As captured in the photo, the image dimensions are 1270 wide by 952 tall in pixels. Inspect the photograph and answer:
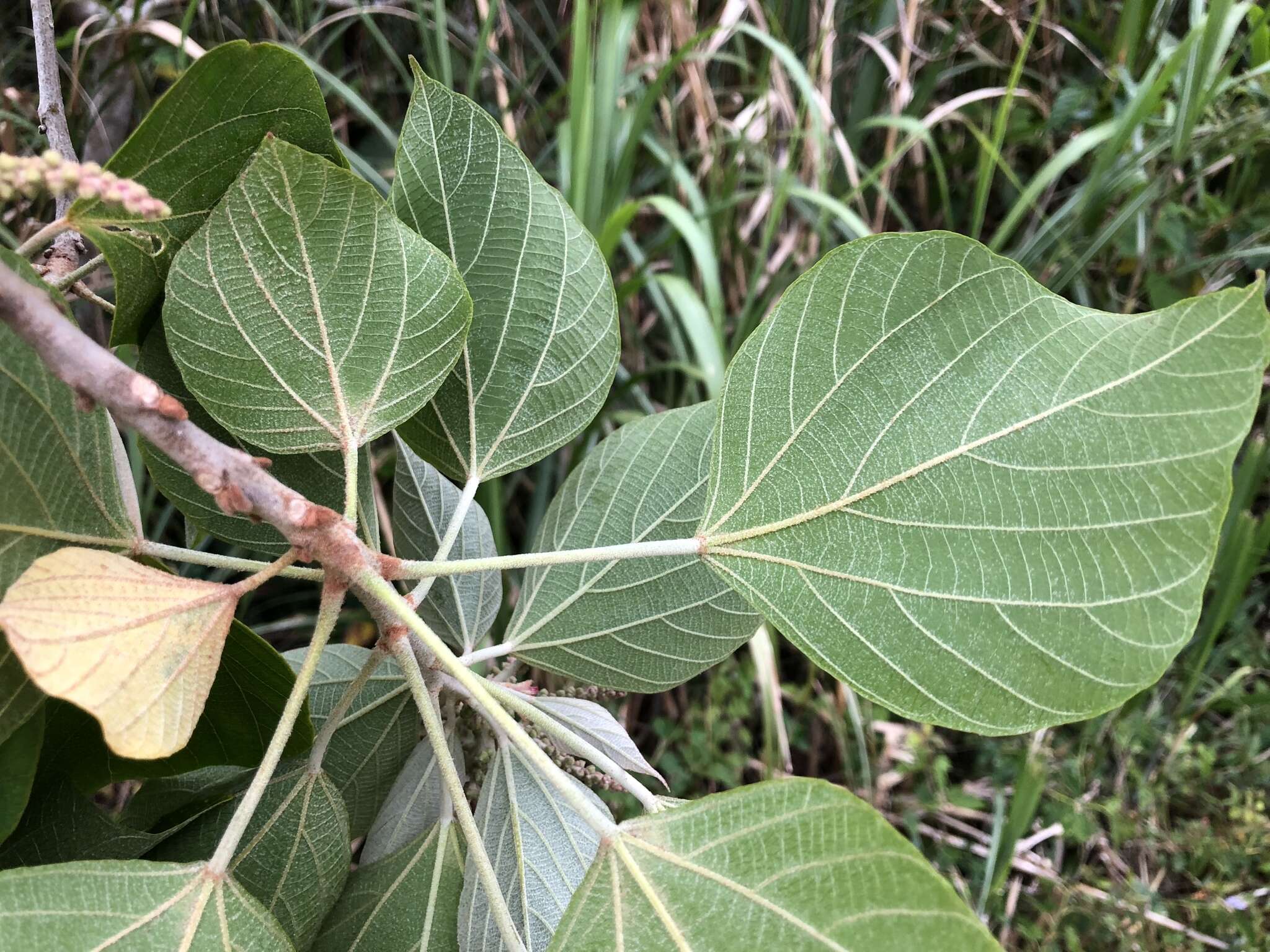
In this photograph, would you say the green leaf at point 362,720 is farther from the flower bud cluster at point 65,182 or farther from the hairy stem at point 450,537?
the flower bud cluster at point 65,182

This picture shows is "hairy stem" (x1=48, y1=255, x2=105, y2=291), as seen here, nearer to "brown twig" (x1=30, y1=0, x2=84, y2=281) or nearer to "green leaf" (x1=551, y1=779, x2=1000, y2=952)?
"brown twig" (x1=30, y1=0, x2=84, y2=281)

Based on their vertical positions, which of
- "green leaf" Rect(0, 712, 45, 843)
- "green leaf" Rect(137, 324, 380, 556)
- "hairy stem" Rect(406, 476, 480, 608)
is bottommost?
"green leaf" Rect(0, 712, 45, 843)

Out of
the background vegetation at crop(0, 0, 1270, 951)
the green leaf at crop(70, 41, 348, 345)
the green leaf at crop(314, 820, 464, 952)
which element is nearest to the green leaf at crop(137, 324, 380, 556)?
the green leaf at crop(70, 41, 348, 345)

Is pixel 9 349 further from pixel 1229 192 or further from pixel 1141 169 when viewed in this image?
pixel 1229 192

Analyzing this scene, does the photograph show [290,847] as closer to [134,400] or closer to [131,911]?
[131,911]

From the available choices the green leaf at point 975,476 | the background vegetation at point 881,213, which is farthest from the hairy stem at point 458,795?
the background vegetation at point 881,213
